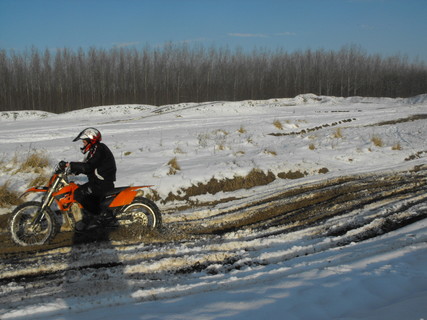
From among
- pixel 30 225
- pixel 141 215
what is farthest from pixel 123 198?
pixel 30 225

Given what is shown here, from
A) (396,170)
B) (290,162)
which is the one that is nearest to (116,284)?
(290,162)

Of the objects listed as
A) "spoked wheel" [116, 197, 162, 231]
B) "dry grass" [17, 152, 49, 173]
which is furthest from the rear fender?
"dry grass" [17, 152, 49, 173]

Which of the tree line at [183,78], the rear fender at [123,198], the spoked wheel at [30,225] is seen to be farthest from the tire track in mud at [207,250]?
the tree line at [183,78]

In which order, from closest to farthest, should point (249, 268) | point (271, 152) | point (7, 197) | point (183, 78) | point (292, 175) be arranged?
point (249, 268)
point (7, 197)
point (292, 175)
point (271, 152)
point (183, 78)

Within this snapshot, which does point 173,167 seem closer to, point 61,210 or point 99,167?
point 99,167

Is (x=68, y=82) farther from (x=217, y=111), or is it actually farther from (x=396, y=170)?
(x=396, y=170)

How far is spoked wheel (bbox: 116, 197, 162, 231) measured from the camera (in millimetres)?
6641

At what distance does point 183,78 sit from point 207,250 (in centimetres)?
6309

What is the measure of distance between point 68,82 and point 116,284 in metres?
63.9

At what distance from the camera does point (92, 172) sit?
6625 mm

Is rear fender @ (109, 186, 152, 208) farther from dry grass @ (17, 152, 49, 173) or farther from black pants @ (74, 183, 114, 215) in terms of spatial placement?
dry grass @ (17, 152, 49, 173)

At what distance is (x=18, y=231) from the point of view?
631 cm

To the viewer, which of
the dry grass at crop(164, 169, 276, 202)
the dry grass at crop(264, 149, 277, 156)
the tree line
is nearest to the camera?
the dry grass at crop(164, 169, 276, 202)

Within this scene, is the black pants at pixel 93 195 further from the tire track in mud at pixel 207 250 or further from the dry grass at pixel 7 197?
the dry grass at pixel 7 197
